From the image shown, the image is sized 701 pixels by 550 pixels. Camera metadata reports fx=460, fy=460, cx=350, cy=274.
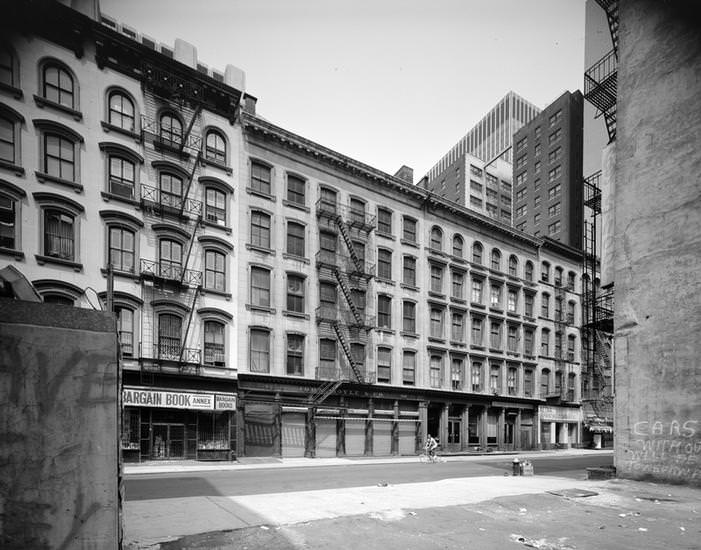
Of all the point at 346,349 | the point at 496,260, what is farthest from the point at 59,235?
the point at 496,260

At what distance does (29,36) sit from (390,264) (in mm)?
24051

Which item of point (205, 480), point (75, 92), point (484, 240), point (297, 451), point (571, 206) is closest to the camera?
point (205, 480)

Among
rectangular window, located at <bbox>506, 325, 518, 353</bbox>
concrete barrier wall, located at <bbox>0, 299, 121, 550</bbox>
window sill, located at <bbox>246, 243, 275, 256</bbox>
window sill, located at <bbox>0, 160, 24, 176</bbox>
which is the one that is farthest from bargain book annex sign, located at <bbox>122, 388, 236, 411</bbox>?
rectangular window, located at <bbox>506, 325, 518, 353</bbox>

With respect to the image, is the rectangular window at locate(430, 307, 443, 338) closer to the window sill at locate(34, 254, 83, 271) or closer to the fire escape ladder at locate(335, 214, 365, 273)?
the fire escape ladder at locate(335, 214, 365, 273)

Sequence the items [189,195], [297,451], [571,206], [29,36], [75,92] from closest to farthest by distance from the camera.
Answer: [29,36] < [75,92] < [189,195] < [297,451] < [571,206]

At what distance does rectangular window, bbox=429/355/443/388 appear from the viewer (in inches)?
1362

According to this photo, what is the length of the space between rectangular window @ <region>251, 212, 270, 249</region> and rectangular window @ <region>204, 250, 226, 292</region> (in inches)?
93.5

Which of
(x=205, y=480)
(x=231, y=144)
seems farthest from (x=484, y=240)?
(x=205, y=480)

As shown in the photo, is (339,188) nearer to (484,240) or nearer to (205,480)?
(484,240)

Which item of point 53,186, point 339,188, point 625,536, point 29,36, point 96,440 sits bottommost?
point 625,536

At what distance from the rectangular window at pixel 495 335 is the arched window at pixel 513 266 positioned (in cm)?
538

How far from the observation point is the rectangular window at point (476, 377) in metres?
37.1

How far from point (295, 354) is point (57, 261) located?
1372 centimetres

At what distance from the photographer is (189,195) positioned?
26.1 m
